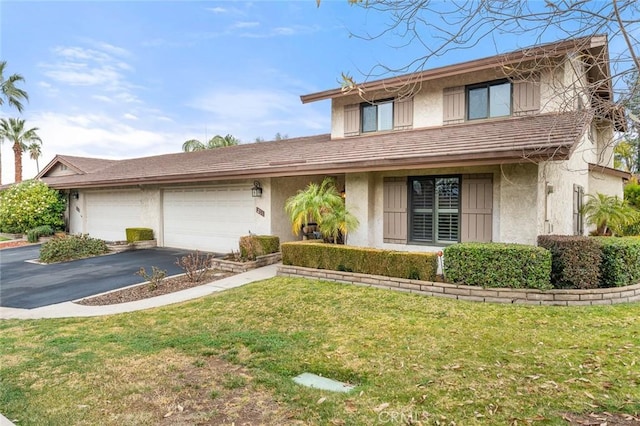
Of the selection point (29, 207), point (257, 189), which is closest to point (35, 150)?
point (29, 207)

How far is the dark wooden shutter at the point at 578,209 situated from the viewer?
10.5m

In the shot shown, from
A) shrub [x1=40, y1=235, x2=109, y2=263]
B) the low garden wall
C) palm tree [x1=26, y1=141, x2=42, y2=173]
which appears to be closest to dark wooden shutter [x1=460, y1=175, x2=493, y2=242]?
the low garden wall

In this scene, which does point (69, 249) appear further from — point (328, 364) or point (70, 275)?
point (328, 364)

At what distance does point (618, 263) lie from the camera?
6.93 meters

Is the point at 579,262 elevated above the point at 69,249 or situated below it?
above

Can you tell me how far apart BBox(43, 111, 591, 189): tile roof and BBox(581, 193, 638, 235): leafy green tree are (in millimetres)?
4064

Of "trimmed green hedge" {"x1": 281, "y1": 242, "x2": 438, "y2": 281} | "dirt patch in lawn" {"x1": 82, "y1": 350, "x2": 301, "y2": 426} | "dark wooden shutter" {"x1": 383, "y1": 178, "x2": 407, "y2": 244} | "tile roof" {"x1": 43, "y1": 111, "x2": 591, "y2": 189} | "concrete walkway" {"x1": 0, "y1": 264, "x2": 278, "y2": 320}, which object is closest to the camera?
"dirt patch in lawn" {"x1": 82, "y1": 350, "x2": 301, "y2": 426}

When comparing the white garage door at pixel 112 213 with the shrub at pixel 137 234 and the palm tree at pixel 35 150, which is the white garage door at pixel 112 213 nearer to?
the shrub at pixel 137 234

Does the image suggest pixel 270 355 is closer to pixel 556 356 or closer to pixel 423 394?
pixel 423 394

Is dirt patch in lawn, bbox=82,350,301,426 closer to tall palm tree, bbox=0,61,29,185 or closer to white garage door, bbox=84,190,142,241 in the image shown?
white garage door, bbox=84,190,142,241

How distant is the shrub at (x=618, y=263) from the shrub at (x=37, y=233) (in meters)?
23.1

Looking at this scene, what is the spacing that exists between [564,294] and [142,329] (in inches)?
292

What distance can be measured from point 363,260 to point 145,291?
5282 millimetres

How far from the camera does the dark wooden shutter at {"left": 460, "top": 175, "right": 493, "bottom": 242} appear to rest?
8.89 meters
